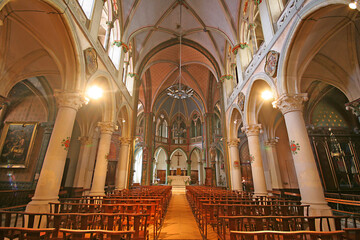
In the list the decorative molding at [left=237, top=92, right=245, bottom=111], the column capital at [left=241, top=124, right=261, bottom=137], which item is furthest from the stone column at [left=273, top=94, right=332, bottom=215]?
the decorative molding at [left=237, top=92, right=245, bottom=111]

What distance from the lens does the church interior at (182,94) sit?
3967 millimetres

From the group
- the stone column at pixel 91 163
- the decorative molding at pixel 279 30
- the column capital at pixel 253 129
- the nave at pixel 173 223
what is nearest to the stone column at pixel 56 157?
the nave at pixel 173 223

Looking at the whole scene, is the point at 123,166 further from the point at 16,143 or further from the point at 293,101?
the point at 293,101

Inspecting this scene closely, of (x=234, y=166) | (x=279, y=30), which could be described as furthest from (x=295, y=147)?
(x=234, y=166)

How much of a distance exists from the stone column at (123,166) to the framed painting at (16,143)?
16.0ft

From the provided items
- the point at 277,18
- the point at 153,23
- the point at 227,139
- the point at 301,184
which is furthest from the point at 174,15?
the point at 301,184

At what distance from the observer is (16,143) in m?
9.53

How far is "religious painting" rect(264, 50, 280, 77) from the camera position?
19.8ft

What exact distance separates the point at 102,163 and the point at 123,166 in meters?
3.37

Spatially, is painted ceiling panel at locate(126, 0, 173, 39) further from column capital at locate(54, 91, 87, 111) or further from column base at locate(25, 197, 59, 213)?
column base at locate(25, 197, 59, 213)

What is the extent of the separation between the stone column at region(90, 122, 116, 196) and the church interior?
5 cm

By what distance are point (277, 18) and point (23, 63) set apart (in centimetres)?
1014

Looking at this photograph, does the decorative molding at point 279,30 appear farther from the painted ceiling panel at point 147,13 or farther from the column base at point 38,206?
the column base at point 38,206

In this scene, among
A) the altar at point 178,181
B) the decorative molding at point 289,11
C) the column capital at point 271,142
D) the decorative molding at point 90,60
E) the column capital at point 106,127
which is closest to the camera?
the decorative molding at point 289,11
